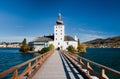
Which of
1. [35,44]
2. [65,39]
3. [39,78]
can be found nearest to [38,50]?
[35,44]

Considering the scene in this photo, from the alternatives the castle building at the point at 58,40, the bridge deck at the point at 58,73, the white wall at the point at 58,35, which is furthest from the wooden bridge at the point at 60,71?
the castle building at the point at 58,40

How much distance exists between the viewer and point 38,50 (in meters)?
116

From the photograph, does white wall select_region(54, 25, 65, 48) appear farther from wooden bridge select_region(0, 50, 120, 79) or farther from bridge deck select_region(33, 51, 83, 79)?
wooden bridge select_region(0, 50, 120, 79)

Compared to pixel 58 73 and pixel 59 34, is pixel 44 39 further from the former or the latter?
pixel 58 73

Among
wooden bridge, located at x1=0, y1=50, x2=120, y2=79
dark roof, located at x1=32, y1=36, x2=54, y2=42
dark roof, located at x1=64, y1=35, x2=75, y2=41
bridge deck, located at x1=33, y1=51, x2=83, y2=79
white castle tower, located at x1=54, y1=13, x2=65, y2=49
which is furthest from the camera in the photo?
dark roof, located at x1=32, y1=36, x2=54, y2=42

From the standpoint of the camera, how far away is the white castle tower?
110 meters

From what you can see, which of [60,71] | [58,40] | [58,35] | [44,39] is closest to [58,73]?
[60,71]

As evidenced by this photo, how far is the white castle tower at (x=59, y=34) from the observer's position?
110 metres

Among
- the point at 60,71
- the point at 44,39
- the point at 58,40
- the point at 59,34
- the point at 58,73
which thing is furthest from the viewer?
the point at 44,39

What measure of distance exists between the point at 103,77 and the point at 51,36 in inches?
4317

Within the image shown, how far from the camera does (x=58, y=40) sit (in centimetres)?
11031

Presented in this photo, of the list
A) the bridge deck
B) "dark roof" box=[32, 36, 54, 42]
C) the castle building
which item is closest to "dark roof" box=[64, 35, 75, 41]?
the castle building

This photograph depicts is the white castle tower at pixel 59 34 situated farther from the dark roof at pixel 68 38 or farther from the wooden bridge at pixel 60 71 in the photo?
the wooden bridge at pixel 60 71

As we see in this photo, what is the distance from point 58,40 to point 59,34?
339cm
